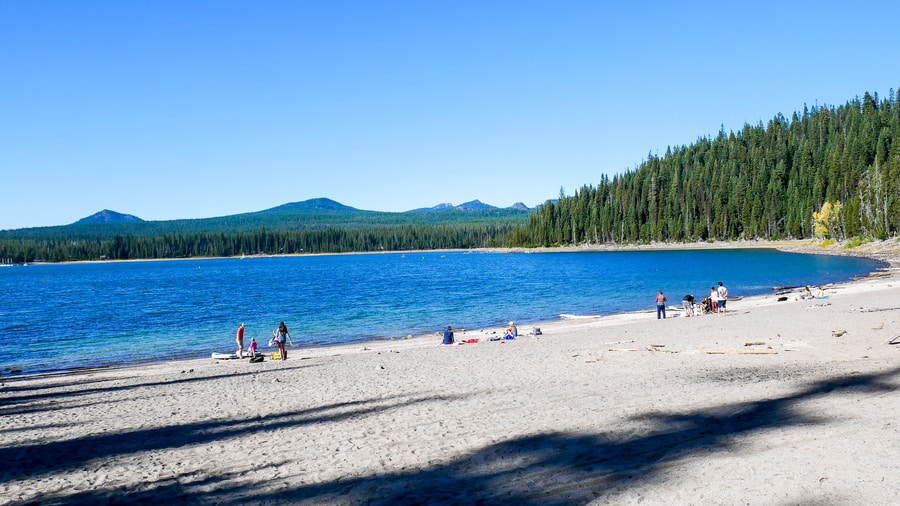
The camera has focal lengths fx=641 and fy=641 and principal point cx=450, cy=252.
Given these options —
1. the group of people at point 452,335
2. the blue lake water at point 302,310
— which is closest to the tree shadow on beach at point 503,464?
the group of people at point 452,335

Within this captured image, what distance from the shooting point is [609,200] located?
186500 millimetres

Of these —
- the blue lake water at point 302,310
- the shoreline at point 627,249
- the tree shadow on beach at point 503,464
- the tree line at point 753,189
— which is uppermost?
the tree line at point 753,189

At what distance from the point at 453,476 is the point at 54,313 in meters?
55.6

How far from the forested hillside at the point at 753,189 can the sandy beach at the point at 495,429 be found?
114189mm

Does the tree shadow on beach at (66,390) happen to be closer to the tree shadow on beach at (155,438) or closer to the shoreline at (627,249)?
the shoreline at (627,249)

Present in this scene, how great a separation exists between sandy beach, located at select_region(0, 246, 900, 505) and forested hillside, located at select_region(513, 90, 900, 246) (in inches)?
4496

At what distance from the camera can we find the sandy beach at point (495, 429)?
8.41 m

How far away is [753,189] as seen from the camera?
160000mm

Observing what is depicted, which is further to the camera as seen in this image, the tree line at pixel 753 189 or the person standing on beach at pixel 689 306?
the tree line at pixel 753 189

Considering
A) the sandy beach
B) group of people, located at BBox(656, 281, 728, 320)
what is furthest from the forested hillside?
the sandy beach

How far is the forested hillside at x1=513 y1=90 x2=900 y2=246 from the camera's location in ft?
446

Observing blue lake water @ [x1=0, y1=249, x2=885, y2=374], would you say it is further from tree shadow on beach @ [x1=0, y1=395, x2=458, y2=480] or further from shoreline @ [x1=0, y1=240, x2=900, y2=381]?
tree shadow on beach @ [x1=0, y1=395, x2=458, y2=480]

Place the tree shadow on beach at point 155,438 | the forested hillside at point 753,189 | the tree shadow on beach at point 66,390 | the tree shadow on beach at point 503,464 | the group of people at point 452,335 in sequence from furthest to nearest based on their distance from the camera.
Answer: the forested hillside at point 753,189 < the group of people at point 452,335 < the tree shadow on beach at point 66,390 < the tree shadow on beach at point 155,438 < the tree shadow on beach at point 503,464

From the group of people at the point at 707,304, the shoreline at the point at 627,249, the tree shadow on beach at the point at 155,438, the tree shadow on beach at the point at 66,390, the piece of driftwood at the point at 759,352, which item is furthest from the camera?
the group of people at the point at 707,304
